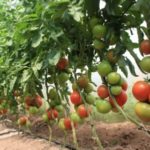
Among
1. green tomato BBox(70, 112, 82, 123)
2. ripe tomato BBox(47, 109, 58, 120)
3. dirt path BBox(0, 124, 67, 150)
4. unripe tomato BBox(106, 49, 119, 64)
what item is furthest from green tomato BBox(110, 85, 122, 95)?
dirt path BBox(0, 124, 67, 150)

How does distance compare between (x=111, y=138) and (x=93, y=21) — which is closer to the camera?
(x=93, y=21)

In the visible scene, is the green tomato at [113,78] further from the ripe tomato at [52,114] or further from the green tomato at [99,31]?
the ripe tomato at [52,114]

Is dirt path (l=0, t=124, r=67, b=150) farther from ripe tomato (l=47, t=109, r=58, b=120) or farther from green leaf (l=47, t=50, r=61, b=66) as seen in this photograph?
green leaf (l=47, t=50, r=61, b=66)

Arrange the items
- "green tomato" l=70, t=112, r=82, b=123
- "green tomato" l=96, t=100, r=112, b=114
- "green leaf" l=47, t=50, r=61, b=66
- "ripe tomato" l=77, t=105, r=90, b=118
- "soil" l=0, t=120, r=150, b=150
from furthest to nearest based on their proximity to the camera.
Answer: "soil" l=0, t=120, r=150, b=150 < "green tomato" l=70, t=112, r=82, b=123 < "ripe tomato" l=77, t=105, r=90, b=118 < "green leaf" l=47, t=50, r=61, b=66 < "green tomato" l=96, t=100, r=112, b=114

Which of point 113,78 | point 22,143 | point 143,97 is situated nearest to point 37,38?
point 113,78

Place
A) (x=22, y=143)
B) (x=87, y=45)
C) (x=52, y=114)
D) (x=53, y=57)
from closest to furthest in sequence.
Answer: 1. (x=53, y=57)
2. (x=87, y=45)
3. (x=52, y=114)
4. (x=22, y=143)

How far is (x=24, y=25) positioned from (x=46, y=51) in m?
0.29

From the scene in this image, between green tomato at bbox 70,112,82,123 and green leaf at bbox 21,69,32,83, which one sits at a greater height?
green leaf at bbox 21,69,32,83

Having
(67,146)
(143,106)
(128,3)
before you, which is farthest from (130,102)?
(143,106)

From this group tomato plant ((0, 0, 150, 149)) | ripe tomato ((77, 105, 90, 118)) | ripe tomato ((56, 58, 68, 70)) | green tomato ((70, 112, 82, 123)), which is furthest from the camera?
ripe tomato ((56, 58, 68, 70))

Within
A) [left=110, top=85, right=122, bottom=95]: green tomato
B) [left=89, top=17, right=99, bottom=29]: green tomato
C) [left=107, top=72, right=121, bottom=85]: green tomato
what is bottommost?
[left=110, top=85, right=122, bottom=95]: green tomato

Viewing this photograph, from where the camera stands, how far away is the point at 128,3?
5.32ft

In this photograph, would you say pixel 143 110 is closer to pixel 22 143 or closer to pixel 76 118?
pixel 76 118

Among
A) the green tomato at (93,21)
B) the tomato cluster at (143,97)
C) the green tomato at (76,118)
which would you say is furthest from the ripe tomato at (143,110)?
the green tomato at (76,118)
